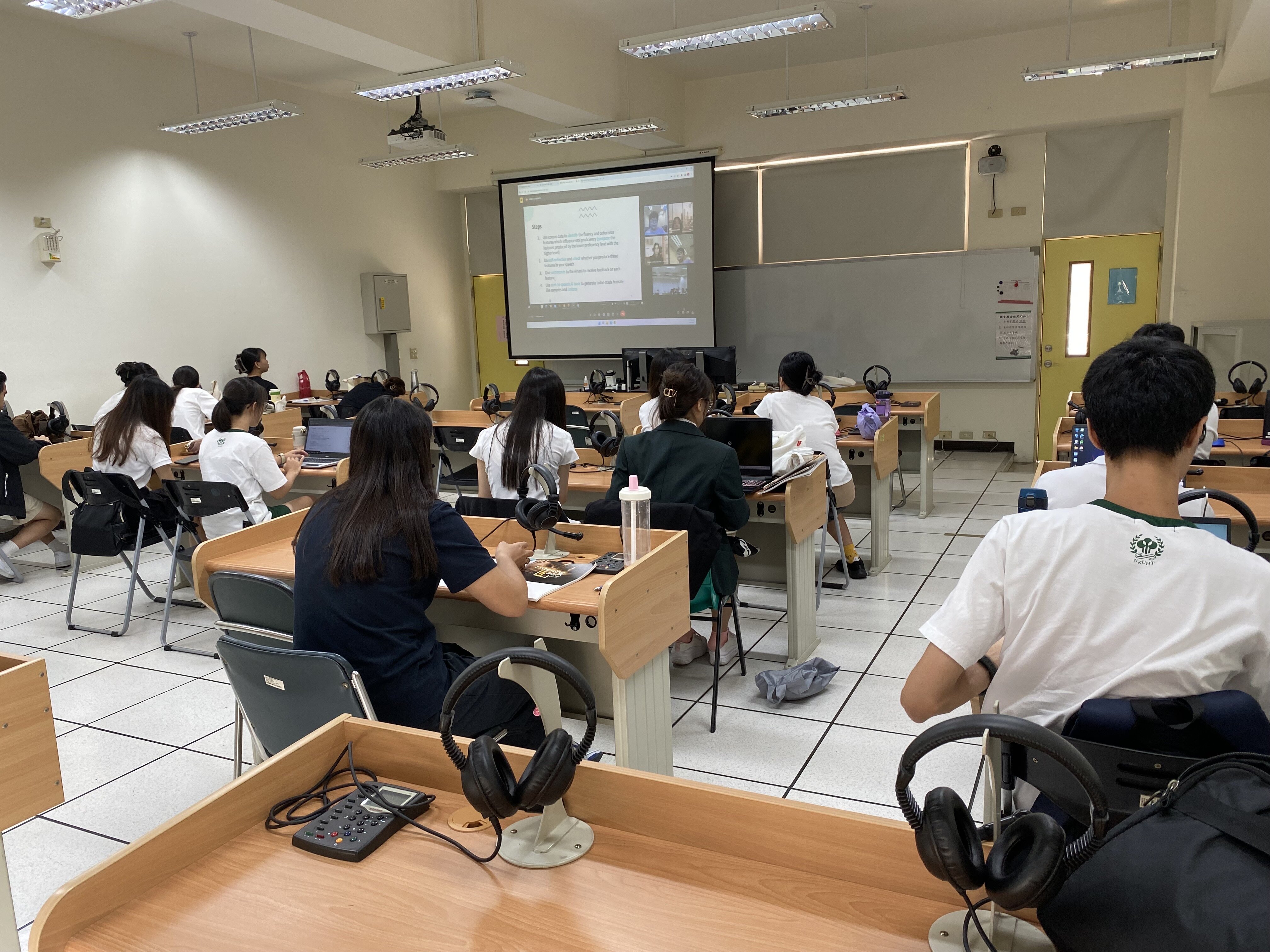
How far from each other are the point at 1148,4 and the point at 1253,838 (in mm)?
8596

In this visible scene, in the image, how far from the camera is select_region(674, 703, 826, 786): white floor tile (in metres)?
2.92

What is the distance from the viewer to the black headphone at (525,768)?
1185mm

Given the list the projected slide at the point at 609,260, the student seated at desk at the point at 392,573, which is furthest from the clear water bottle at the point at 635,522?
the projected slide at the point at 609,260

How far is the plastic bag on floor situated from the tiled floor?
4 cm

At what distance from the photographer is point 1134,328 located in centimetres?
836

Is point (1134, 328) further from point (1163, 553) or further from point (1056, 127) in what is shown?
point (1163, 553)

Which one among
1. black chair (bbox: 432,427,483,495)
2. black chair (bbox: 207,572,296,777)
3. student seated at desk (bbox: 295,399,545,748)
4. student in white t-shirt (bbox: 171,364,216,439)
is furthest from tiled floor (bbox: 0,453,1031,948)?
black chair (bbox: 432,427,483,495)

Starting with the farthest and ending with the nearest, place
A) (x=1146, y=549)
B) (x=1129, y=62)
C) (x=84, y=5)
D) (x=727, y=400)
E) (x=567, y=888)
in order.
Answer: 1. (x=727, y=400)
2. (x=1129, y=62)
3. (x=84, y=5)
4. (x=1146, y=549)
5. (x=567, y=888)

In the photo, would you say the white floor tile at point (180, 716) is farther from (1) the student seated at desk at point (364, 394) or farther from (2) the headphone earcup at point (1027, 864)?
(1) the student seated at desk at point (364, 394)

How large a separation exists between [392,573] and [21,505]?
15.2ft

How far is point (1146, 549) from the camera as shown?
1.30 meters

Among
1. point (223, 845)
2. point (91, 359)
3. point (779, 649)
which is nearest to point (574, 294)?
point (91, 359)

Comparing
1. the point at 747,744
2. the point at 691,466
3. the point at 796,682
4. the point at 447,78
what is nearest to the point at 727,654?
the point at 796,682

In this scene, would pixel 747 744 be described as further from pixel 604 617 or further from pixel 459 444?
pixel 459 444
